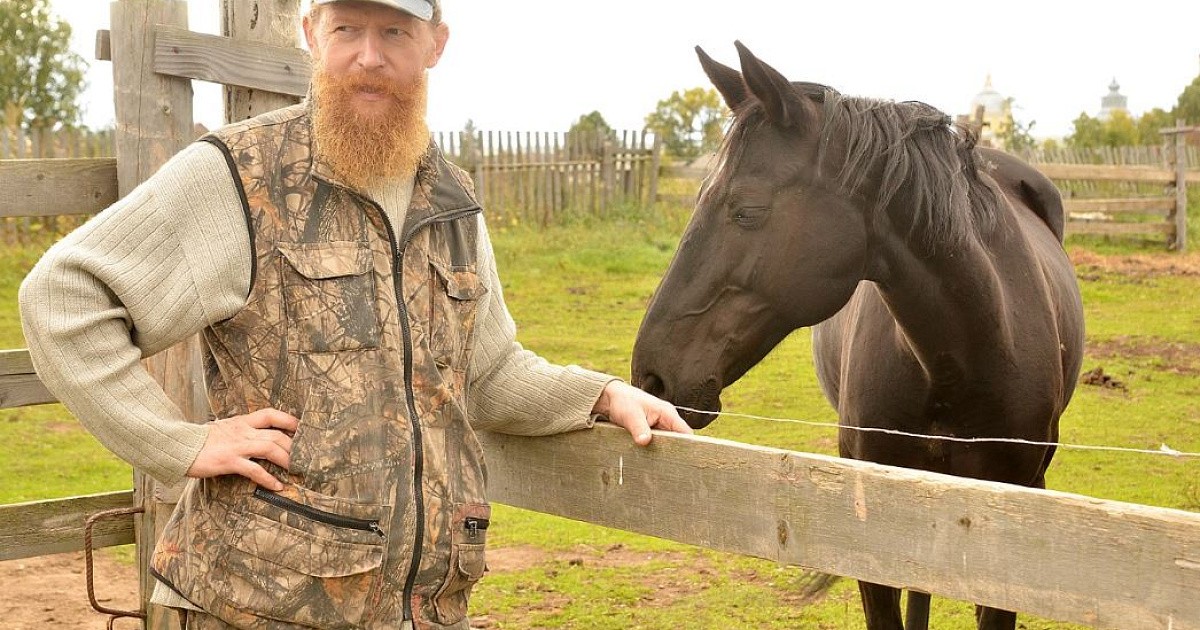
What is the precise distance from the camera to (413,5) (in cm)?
222

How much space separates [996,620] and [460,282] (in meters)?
2.71

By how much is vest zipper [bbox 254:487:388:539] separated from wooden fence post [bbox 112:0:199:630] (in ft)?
3.73

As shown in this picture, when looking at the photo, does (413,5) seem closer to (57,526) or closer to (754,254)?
(754,254)

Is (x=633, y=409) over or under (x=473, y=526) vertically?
over

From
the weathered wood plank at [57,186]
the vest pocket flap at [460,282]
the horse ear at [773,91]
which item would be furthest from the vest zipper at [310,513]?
the horse ear at [773,91]

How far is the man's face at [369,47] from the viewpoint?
7.39ft

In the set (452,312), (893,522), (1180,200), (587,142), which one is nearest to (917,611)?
(893,522)

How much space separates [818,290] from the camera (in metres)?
3.19

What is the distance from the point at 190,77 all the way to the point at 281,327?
1241mm

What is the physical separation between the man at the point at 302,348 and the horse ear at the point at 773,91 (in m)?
1.09

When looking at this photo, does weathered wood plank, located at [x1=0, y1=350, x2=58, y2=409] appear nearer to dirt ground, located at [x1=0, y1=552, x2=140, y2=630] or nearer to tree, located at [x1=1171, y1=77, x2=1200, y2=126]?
dirt ground, located at [x1=0, y1=552, x2=140, y2=630]

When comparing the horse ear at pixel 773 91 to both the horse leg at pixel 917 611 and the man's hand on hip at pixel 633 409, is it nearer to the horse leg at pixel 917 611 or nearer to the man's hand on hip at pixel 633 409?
the man's hand on hip at pixel 633 409

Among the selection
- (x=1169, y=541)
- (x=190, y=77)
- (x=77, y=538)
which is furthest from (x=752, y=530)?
(x=77, y=538)

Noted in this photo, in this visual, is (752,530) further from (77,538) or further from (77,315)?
(77,538)
